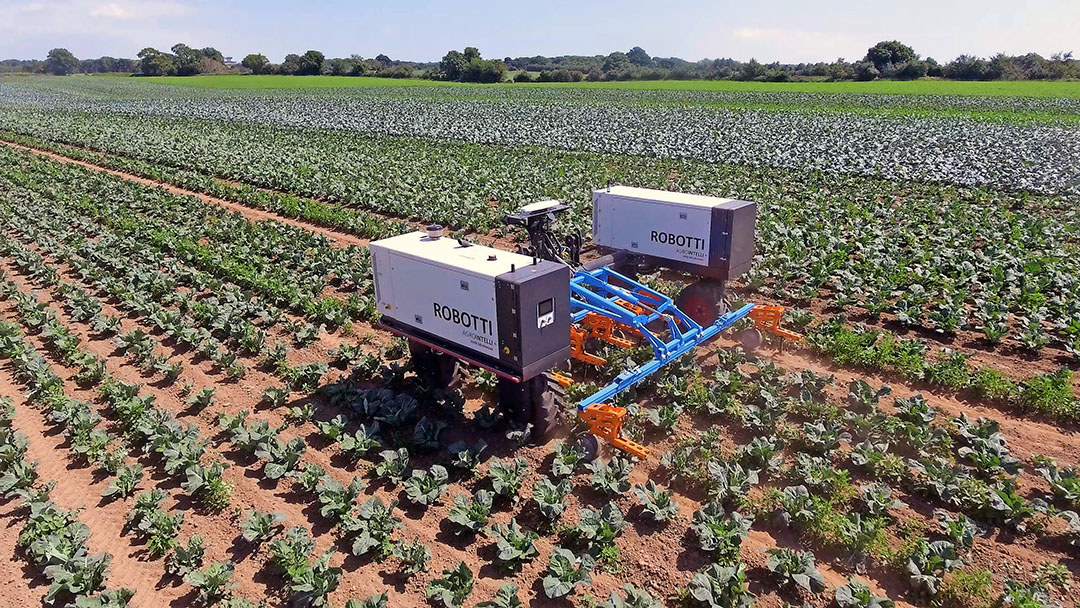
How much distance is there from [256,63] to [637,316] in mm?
148291

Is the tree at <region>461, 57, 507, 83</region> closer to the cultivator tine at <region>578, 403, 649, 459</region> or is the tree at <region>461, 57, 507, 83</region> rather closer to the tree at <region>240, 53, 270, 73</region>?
the tree at <region>240, 53, 270, 73</region>

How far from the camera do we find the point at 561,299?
725 cm

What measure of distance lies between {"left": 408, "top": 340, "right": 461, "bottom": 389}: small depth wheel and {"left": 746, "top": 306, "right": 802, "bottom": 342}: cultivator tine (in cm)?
458

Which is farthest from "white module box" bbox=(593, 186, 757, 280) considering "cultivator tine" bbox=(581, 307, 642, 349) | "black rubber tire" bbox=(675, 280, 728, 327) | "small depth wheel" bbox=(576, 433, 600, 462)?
"small depth wheel" bbox=(576, 433, 600, 462)

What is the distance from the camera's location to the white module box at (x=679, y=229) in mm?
9906

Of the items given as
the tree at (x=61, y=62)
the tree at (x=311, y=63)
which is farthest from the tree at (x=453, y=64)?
the tree at (x=61, y=62)

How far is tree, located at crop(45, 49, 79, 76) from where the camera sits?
7298 inches

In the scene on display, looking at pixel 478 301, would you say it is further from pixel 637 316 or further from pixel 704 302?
pixel 704 302

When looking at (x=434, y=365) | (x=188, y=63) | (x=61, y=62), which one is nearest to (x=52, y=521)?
(x=434, y=365)

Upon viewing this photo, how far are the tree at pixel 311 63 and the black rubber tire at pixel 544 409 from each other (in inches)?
5204

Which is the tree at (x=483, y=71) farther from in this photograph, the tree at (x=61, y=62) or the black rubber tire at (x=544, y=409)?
the tree at (x=61, y=62)

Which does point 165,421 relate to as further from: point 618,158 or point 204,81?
point 204,81

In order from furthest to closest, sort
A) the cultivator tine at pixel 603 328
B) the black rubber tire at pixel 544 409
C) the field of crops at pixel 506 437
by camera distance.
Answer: the cultivator tine at pixel 603 328, the black rubber tire at pixel 544 409, the field of crops at pixel 506 437

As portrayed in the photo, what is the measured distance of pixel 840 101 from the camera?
57.1m
